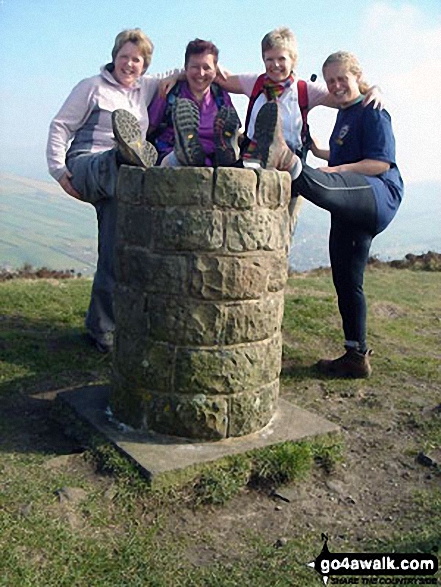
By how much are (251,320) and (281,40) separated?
2.52 metres

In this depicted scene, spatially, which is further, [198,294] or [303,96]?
[303,96]

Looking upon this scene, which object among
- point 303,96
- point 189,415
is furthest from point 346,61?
point 189,415

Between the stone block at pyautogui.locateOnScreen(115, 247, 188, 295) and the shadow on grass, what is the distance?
4.09 feet

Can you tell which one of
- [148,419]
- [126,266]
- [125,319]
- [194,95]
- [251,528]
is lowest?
[251,528]

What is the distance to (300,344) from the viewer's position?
7355mm

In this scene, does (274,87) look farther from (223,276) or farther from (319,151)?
(223,276)

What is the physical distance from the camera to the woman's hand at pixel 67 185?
607 cm

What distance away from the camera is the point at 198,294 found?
4.17 metres

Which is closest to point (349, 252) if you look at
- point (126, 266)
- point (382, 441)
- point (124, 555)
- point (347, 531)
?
point (382, 441)

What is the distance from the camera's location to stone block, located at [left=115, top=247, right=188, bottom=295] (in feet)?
13.7

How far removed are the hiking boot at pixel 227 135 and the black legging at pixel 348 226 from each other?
0.68 metres

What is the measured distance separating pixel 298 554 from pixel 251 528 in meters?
0.38

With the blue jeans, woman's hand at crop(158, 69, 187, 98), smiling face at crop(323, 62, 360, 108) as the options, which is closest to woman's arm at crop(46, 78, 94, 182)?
the blue jeans

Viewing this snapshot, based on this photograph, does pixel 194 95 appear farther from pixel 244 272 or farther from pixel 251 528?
pixel 251 528
